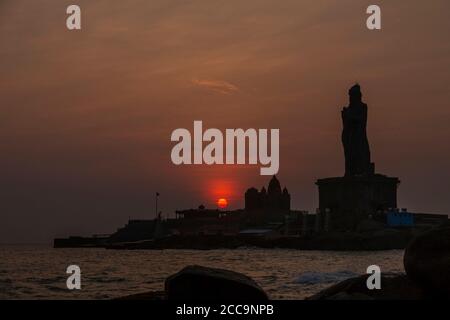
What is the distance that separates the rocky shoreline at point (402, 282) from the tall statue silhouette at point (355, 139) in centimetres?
17553

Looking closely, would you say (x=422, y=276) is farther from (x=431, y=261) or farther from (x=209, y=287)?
(x=209, y=287)

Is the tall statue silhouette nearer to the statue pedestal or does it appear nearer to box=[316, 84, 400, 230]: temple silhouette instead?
box=[316, 84, 400, 230]: temple silhouette

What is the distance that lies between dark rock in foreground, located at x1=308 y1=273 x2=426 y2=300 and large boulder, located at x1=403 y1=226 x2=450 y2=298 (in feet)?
0.99

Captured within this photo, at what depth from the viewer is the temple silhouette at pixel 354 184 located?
190m

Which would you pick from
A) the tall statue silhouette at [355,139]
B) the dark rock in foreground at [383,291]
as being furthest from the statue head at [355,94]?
the dark rock in foreground at [383,291]

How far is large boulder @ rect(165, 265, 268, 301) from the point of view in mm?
17547

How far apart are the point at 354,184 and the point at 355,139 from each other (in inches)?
455

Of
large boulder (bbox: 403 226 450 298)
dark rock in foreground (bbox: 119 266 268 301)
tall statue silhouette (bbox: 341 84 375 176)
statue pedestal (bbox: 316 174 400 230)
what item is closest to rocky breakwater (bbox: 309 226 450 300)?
large boulder (bbox: 403 226 450 298)

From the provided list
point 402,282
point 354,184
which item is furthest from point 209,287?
point 354,184

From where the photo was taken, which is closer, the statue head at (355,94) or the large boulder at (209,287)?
the large boulder at (209,287)

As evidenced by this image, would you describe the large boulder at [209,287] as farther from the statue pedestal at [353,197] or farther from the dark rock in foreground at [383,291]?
the statue pedestal at [353,197]
